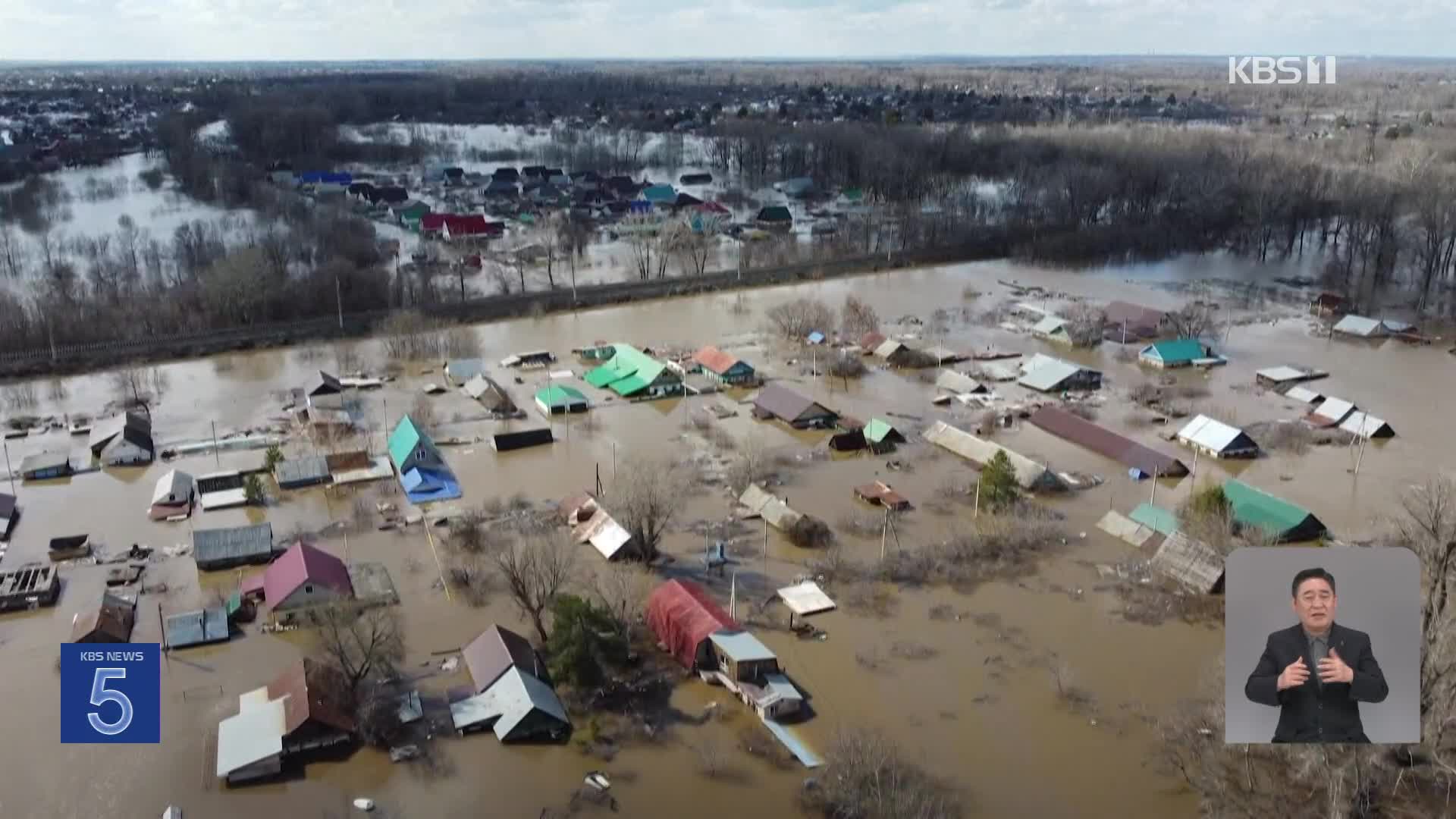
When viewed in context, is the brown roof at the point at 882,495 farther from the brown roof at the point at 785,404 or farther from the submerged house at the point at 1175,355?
the submerged house at the point at 1175,355

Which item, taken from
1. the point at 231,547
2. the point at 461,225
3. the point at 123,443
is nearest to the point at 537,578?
the point at 231,547

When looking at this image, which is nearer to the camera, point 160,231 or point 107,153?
point 160,231

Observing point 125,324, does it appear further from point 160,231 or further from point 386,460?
point 160,231

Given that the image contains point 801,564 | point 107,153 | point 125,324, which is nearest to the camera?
point 801,564

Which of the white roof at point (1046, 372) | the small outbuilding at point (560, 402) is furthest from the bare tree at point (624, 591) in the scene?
the white roof at point (1046, 372)

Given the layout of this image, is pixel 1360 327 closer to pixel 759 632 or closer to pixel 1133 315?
pixel 1133 315

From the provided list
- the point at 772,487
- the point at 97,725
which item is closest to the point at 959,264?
the point at 772,487

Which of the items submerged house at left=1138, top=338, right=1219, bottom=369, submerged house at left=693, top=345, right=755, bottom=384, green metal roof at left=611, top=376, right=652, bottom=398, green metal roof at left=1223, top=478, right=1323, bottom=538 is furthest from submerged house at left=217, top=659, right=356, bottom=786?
submerged house at left=1138, top=338, right=1219, bottom=369
